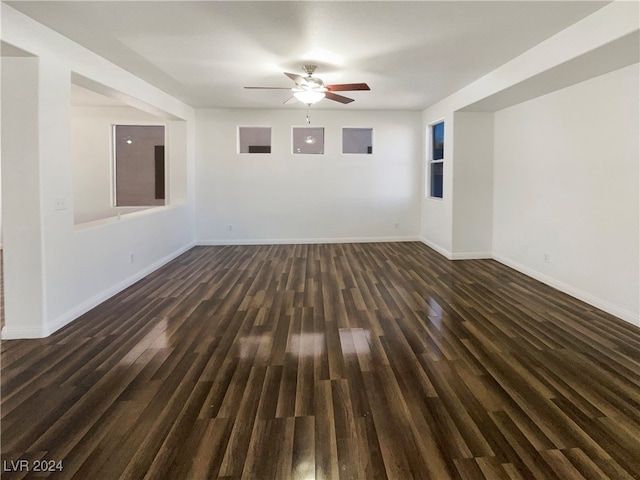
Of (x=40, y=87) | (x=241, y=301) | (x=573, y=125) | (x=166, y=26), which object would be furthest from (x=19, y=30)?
(x=573, y=125)

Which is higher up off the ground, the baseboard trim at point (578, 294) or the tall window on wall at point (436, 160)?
the tall window on wall at point (436, 160)

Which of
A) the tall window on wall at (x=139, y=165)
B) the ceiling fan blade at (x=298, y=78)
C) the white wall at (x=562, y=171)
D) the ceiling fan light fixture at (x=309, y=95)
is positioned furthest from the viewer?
the tall window on wall at (x=139, y=165)

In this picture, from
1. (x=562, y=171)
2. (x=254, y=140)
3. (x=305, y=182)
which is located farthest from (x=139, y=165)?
(x=562, y=171)

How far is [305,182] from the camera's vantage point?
7.38 metres

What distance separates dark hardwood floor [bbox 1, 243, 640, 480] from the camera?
1.74 m

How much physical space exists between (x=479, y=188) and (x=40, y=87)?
580 centimetres

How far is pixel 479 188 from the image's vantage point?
19.6ft

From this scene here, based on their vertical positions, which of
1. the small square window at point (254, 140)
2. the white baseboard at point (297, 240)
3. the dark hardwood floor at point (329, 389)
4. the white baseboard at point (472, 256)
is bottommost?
the dark hardwood floor at point (329, 389)

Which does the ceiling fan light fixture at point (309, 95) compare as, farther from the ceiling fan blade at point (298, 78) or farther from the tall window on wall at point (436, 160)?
the tall window on wall at point (436, 160)

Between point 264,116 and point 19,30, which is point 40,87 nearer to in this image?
point 19,30

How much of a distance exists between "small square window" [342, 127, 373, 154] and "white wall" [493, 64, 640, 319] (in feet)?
8.38

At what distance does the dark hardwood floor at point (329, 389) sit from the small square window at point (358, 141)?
4025mm

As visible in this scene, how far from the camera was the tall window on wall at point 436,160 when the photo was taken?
6723 mm

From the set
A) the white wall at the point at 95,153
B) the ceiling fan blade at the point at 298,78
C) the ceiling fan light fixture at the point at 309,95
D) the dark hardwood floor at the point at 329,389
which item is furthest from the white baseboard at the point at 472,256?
the white wall at the point at 95,153
